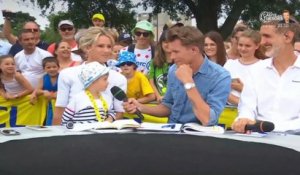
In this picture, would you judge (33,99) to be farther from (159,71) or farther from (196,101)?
(196,101)

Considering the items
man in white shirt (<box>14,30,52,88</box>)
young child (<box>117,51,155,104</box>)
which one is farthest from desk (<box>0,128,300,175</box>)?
man in white shirt (<box>14,30,52,88</box>)

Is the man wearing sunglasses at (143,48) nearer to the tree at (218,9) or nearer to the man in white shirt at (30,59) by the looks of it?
the man in white shirt at (30,59)

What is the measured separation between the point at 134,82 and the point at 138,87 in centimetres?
8

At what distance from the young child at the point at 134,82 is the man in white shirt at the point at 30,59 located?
4.10 ft

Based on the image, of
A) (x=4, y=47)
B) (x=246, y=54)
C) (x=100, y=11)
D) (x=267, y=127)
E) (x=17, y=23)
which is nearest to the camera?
(x=267, y=127)

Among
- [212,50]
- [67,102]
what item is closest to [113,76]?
[67,102]

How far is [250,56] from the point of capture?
19.5ft

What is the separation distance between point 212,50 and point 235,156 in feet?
13.6

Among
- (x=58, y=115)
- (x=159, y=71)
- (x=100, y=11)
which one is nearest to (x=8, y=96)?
(x=159, y=71)

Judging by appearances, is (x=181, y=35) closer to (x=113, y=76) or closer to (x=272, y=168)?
(x=113, y=76)

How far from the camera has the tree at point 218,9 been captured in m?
27.9

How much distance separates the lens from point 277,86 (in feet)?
12.6

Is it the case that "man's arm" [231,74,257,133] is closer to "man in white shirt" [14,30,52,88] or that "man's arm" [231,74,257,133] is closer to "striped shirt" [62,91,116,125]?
"striped shirt" [62,91,116,125]

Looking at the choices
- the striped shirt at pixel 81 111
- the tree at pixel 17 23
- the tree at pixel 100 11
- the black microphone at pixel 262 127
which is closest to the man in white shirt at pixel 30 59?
the tree at pixel 17 23
